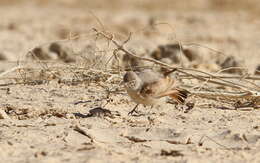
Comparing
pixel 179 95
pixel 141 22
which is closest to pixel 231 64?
pixel 179 95

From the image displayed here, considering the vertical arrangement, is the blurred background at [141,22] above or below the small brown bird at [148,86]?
above

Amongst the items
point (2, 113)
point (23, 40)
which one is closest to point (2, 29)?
point (23, 40)

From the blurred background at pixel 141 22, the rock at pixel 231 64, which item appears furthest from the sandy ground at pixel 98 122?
the blurred background at pixel 141 22

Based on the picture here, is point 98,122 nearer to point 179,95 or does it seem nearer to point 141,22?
point 179,95

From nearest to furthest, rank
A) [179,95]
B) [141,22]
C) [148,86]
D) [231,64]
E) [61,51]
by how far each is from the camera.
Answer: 1. [148,86]
2. [179,95]
3. [231,64]
4. [61,51]
5. [141,22]

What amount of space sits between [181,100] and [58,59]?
3.03 meters

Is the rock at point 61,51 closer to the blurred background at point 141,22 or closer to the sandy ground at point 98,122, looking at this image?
the sandy ground at point 98,122

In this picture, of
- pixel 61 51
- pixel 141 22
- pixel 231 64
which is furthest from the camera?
pixel 141 22

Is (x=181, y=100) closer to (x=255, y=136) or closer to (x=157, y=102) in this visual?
(x=157, y=102)

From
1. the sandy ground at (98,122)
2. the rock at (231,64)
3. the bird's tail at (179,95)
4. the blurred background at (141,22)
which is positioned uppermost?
the blurred background at (141,22)

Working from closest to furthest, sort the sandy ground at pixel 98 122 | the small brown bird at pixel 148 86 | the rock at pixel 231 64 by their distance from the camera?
the sandy ground at pixel 98 122, the small brown bird at pixel 148 86, the rock at pixel 231 64

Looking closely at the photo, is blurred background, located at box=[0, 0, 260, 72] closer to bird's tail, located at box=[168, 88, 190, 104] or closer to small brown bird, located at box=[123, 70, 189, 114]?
bird's tail, located at box=[168, 88, 190, 104]

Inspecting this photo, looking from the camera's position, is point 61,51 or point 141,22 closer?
point 61,51

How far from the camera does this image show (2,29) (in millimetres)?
11516
